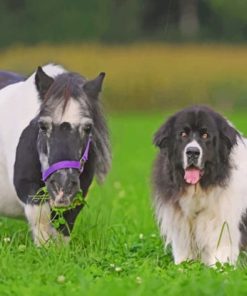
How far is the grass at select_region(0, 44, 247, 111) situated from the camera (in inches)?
1302

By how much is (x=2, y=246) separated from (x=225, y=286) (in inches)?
81.3

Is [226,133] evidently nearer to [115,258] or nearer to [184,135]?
[184,135]

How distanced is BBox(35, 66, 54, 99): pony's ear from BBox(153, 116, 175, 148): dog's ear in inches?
37.8

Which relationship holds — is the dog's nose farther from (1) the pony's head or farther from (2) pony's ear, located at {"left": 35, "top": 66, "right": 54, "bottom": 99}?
(2) pony's ear, located at {"left": 35, "top": 66, "right": 54, "bottom": 99}

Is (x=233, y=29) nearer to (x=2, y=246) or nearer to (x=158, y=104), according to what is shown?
(x=158, y=104)

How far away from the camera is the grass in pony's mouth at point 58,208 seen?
7.15 meters

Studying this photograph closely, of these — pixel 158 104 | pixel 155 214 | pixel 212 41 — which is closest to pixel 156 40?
pixel 212 41

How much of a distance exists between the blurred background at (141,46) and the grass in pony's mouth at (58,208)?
23.3 m

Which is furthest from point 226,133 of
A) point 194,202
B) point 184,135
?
point 194,202

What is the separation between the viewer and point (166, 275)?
6492 mm

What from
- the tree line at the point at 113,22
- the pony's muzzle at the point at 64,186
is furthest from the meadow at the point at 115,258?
the tree line at the point at 113,22

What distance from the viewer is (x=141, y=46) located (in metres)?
36.5

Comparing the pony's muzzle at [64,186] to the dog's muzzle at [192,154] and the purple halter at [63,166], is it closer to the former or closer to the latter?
the purple halter at [63,166]

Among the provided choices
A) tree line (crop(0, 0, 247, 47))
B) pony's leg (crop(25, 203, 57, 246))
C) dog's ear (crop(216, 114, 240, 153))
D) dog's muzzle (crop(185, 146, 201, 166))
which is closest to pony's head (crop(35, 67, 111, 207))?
pony's leg (crop(25, 203, 57, 246))
